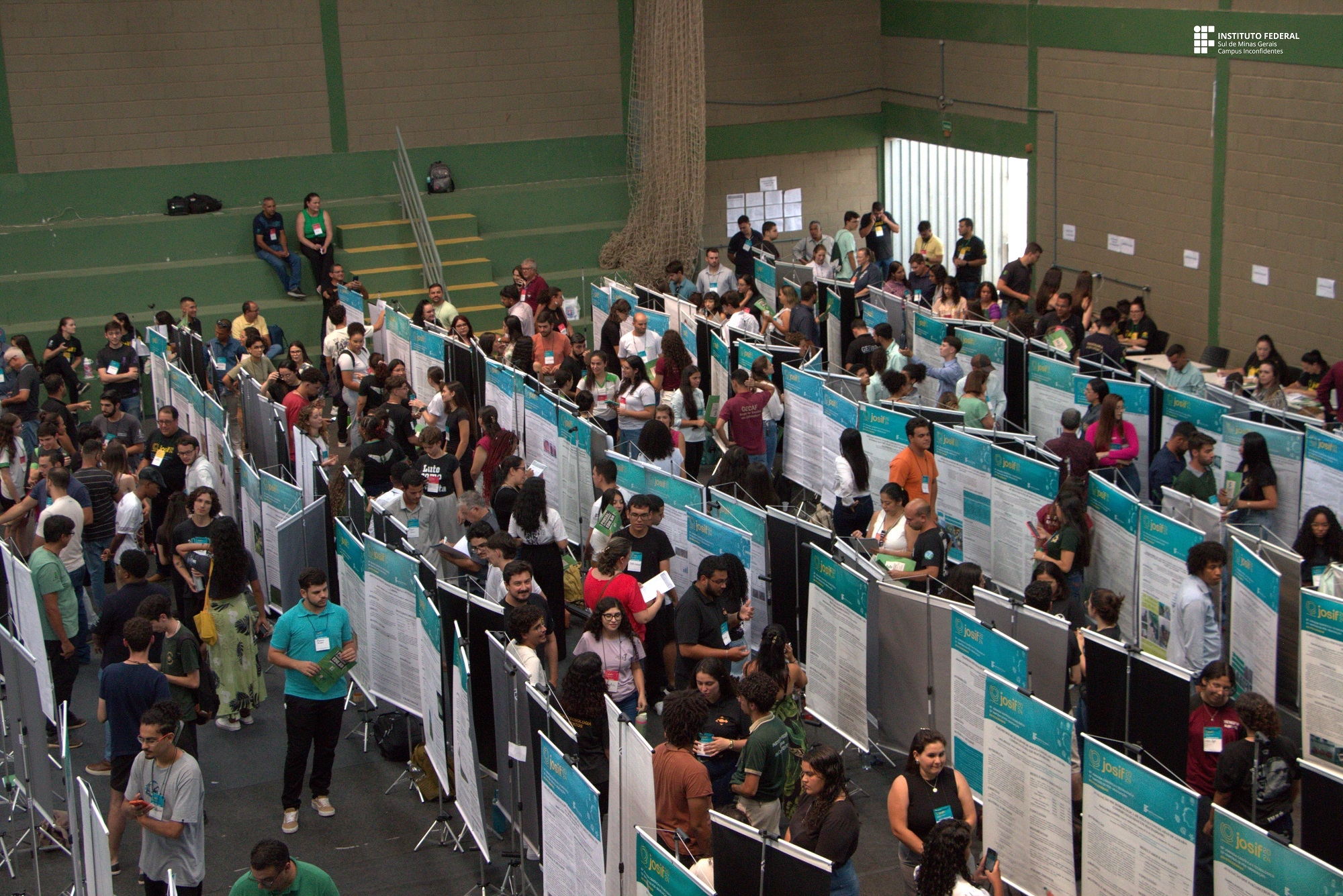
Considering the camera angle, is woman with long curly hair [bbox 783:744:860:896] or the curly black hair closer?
→ woman with long curly hair [bbox 783:744:860:896]

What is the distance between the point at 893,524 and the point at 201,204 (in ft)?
45.3

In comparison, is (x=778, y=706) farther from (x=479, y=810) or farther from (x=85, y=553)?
(x=85, y=553)

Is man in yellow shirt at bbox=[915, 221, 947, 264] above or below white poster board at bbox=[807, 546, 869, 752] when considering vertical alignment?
above

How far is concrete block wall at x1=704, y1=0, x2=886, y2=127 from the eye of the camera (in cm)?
2147

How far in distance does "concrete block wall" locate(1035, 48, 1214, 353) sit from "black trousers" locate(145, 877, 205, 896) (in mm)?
13023

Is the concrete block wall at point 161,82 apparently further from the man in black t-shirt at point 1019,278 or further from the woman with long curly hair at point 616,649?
the woman with long curly hair at point 616,649

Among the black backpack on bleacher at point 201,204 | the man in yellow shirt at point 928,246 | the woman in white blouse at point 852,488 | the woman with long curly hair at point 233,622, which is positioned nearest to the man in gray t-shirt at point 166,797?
the woman with long curly hair at point 233,622

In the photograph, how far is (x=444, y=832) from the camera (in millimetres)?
7645

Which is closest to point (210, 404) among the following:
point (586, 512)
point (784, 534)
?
point (586, 512)

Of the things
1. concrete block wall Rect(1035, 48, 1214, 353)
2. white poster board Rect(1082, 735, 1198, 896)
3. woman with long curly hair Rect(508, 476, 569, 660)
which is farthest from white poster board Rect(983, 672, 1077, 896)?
concrete block wall Rect(1035, 48, 1214, 353)

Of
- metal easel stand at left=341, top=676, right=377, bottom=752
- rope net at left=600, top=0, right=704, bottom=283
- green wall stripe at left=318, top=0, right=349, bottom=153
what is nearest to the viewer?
metal easel stand at left=341, top=676, right=377, bottom=752

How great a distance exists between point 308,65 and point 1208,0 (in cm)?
1198

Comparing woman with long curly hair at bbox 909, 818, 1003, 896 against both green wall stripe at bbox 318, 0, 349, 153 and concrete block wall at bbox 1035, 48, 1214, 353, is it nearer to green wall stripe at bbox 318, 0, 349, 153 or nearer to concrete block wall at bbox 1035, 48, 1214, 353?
concrete block wall at bbox 1035, 48, 1214, 353

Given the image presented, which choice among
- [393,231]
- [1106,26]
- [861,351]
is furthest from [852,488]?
[393,231]
